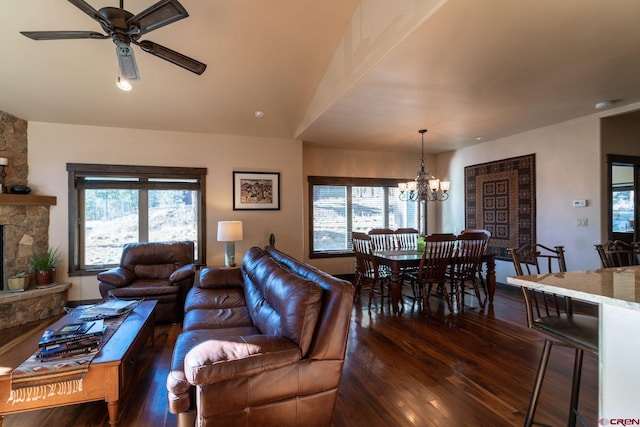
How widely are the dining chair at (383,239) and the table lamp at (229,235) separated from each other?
2.05 meters

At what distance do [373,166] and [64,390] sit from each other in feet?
18.0

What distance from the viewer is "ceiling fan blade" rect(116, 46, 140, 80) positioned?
2255mm

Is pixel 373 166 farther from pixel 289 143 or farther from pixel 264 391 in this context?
pixel 264 391

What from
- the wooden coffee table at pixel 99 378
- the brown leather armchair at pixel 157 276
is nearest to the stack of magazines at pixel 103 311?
the wooden coffee table at pixel 99 378

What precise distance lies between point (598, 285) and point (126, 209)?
530cm

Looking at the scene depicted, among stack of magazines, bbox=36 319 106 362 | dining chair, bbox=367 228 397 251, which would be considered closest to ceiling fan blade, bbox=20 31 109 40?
stack of magazines, bbox=36 319 106 362

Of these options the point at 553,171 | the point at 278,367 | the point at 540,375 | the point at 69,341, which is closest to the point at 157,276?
the point at 69,341

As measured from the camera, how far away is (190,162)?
477 cm

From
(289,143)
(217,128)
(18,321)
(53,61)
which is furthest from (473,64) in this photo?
(18,321)

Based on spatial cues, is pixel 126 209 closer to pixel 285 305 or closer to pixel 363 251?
pixel 363 251

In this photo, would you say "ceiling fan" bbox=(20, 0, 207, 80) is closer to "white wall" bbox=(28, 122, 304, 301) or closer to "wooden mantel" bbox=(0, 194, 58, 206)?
"white wall" bbox=(28, 122, 304, 301)

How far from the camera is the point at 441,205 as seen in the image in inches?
259

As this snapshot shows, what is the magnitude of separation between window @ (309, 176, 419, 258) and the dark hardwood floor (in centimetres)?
253

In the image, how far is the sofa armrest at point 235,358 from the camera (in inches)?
57.4
